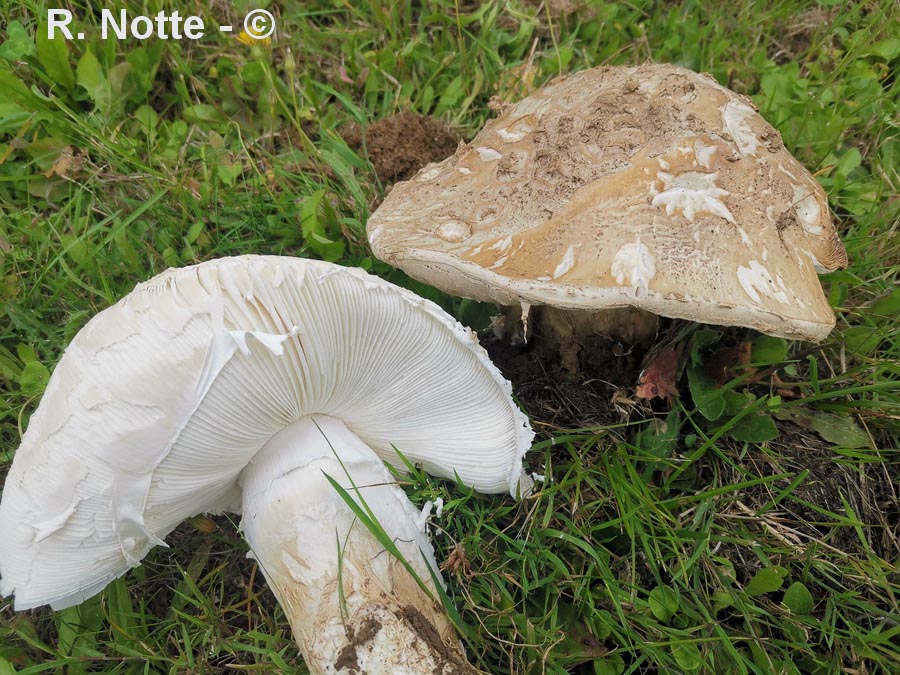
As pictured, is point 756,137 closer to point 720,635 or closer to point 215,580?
point 720,635

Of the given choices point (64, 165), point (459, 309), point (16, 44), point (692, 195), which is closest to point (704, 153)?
point (692, 195)

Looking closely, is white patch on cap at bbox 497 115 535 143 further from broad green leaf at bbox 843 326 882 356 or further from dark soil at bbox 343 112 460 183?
broad green leaf at bbox 843 326 882 356

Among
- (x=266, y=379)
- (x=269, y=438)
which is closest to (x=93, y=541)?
(x=269, y=438)

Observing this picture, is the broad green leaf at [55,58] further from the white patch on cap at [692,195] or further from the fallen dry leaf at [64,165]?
the white patch on cap at [692,195]

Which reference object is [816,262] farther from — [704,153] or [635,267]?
[635,267]

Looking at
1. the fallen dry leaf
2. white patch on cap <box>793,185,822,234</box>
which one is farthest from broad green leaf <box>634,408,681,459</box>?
the fallen dry leaf
